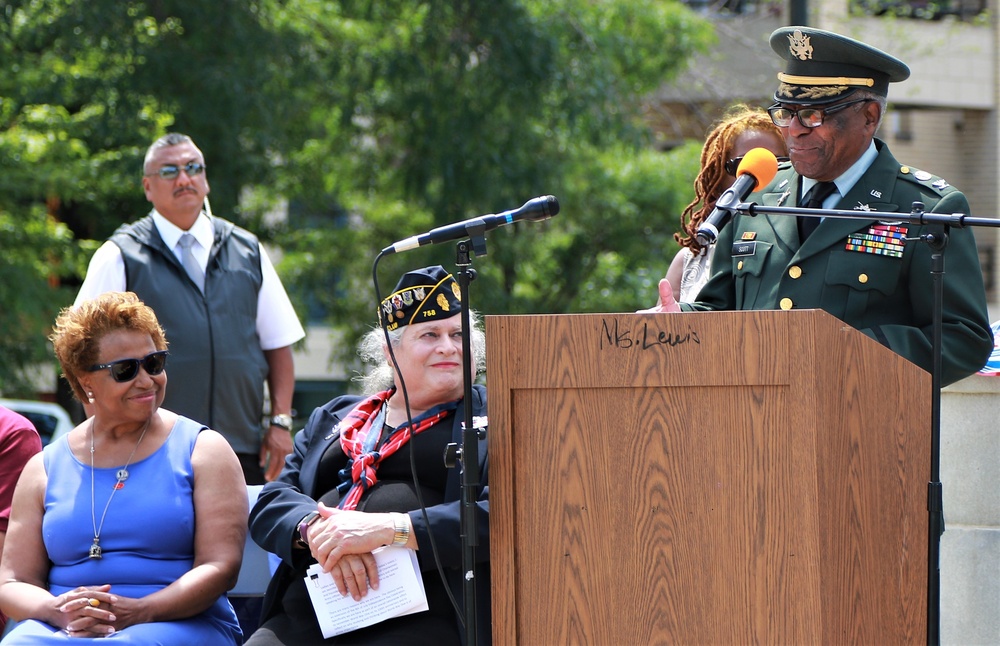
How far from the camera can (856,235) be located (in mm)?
3357

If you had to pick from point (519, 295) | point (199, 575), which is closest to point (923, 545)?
point (199, 575)

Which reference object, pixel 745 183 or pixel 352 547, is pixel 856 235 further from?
pixel 352 547

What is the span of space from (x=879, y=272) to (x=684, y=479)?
3.17 feet

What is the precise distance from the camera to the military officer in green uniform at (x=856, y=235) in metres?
3.22

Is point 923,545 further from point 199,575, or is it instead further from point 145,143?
point 145,143

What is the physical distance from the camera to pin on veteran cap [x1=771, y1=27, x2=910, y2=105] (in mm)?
3357

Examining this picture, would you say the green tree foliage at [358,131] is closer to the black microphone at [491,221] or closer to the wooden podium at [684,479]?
the black microphone at [491,221]

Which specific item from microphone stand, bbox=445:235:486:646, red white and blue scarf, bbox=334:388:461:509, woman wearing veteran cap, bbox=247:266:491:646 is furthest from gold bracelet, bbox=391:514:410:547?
microphone stand, bbox=445:235:486:646

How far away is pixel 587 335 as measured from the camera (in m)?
2.70

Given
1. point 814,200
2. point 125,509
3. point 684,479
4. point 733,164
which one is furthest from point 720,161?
point 125,509

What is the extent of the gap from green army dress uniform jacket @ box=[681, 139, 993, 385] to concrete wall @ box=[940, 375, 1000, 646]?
4.18 feet

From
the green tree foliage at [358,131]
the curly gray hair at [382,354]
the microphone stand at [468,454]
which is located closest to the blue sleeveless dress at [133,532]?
the curly gray hair at [382,354]

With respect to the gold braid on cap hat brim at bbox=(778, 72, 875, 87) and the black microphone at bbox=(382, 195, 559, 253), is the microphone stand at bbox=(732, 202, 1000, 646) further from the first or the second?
the gold braid on cap hat brim at bbox=(778, 72, 875, 87)

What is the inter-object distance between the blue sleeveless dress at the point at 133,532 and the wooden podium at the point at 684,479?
1.51 metres
